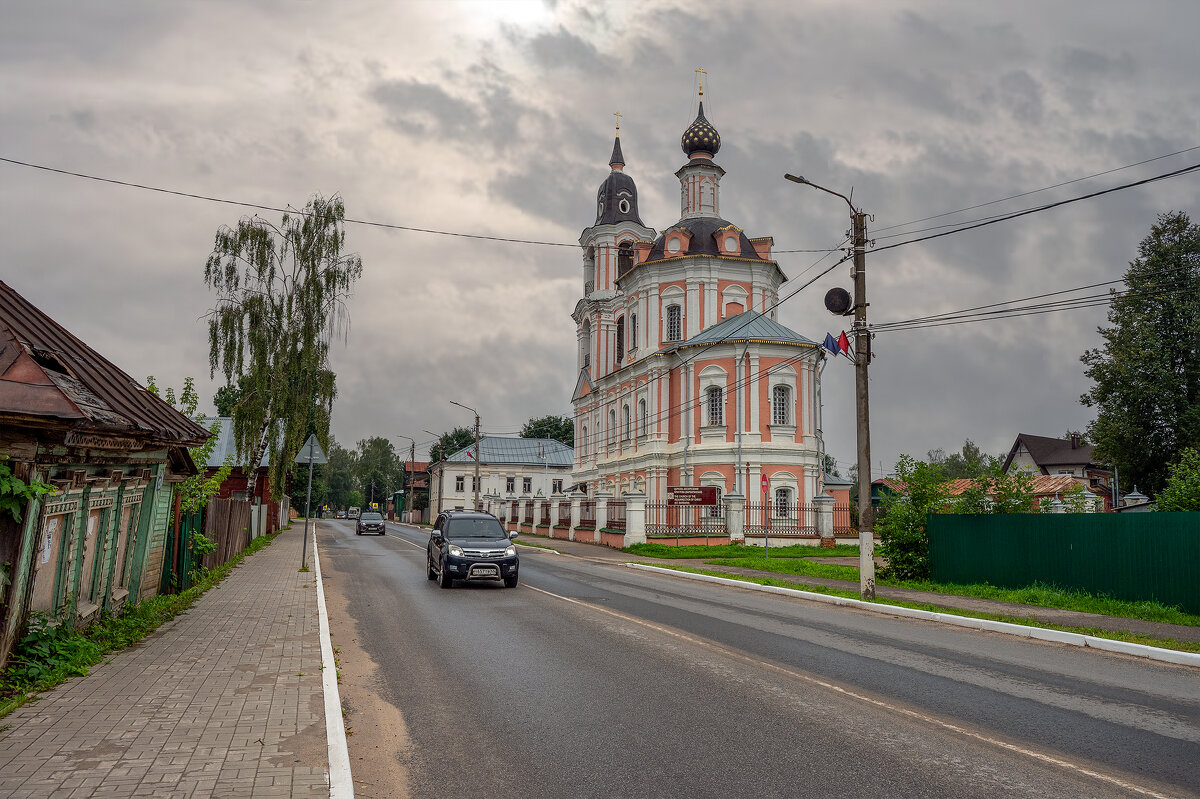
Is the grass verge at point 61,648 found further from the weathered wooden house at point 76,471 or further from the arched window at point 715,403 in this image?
the arched window at point 715,403

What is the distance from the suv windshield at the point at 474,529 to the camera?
61.4 ft

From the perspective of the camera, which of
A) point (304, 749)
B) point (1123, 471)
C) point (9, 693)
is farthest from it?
point (1123, 471)

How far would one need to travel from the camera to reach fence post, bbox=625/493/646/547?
3525 centimetres

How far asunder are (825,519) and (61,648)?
32.4 metres

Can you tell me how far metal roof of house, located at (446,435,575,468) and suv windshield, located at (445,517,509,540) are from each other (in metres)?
62.5

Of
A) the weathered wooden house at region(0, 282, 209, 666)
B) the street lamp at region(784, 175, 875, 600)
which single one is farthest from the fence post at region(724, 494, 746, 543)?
the weathered wooden house at region(0, 282, 209, 666)

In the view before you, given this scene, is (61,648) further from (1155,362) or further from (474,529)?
(1155,362)

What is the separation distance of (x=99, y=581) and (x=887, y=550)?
17196mm

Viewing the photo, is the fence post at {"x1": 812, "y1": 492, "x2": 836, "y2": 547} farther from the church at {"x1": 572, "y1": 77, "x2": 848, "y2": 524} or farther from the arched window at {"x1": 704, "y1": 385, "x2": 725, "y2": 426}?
the arched window at {"x1": 704, "y1": 385, "x2": 725, "y2": 426}

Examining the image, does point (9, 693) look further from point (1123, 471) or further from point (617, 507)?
point (1123, 471)

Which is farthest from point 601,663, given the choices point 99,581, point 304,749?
point 99,581

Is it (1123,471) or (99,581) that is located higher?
(1123,471)

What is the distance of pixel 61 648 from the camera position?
323 inches

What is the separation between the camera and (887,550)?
69.9 ft
